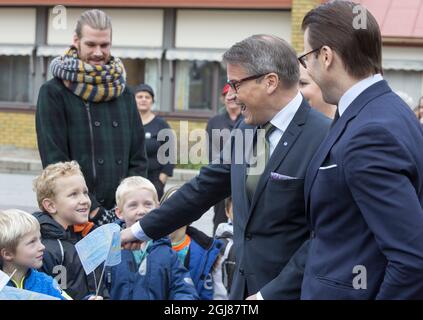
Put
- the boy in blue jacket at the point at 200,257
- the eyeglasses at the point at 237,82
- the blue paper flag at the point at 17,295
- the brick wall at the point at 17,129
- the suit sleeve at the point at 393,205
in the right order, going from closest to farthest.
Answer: the suit sleeve at the point at 393,205 < the blue paper flag at the point at 17,295 < the eyeglasses at the point at 237,82 < the boy in blue jacket at the point at 200,257 < the brick wall at the point at 17,129

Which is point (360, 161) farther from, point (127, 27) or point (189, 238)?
point (127, 27)

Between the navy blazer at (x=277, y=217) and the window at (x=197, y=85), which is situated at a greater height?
the window at (x=197, y=85)

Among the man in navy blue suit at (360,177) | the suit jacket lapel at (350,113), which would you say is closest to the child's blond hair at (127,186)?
the man in navy blue suit at (360,177)

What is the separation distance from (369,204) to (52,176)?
94.3 inches

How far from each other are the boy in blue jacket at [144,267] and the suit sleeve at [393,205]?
240cm

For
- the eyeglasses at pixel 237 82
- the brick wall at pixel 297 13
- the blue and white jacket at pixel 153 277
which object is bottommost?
the blue and white jacket at pixel 153 277

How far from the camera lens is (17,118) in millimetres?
19312

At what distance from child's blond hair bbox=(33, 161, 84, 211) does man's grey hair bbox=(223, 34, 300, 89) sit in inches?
52.6

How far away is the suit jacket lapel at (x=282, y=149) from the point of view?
3.51 meters

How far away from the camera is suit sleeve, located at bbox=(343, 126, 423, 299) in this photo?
249 cm

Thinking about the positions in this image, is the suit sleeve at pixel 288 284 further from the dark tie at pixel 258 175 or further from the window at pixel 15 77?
the window at pixel 15 77

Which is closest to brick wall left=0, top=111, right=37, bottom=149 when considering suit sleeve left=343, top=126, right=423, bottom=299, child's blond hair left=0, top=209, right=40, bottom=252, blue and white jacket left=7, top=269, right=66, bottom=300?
child's blond hair left=0, top=209, right=40, bottom=252

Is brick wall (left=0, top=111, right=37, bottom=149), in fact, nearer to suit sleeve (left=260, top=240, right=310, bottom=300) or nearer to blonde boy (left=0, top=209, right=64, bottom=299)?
blonde boy (left=0, top=209, right=64, bottom=299)
